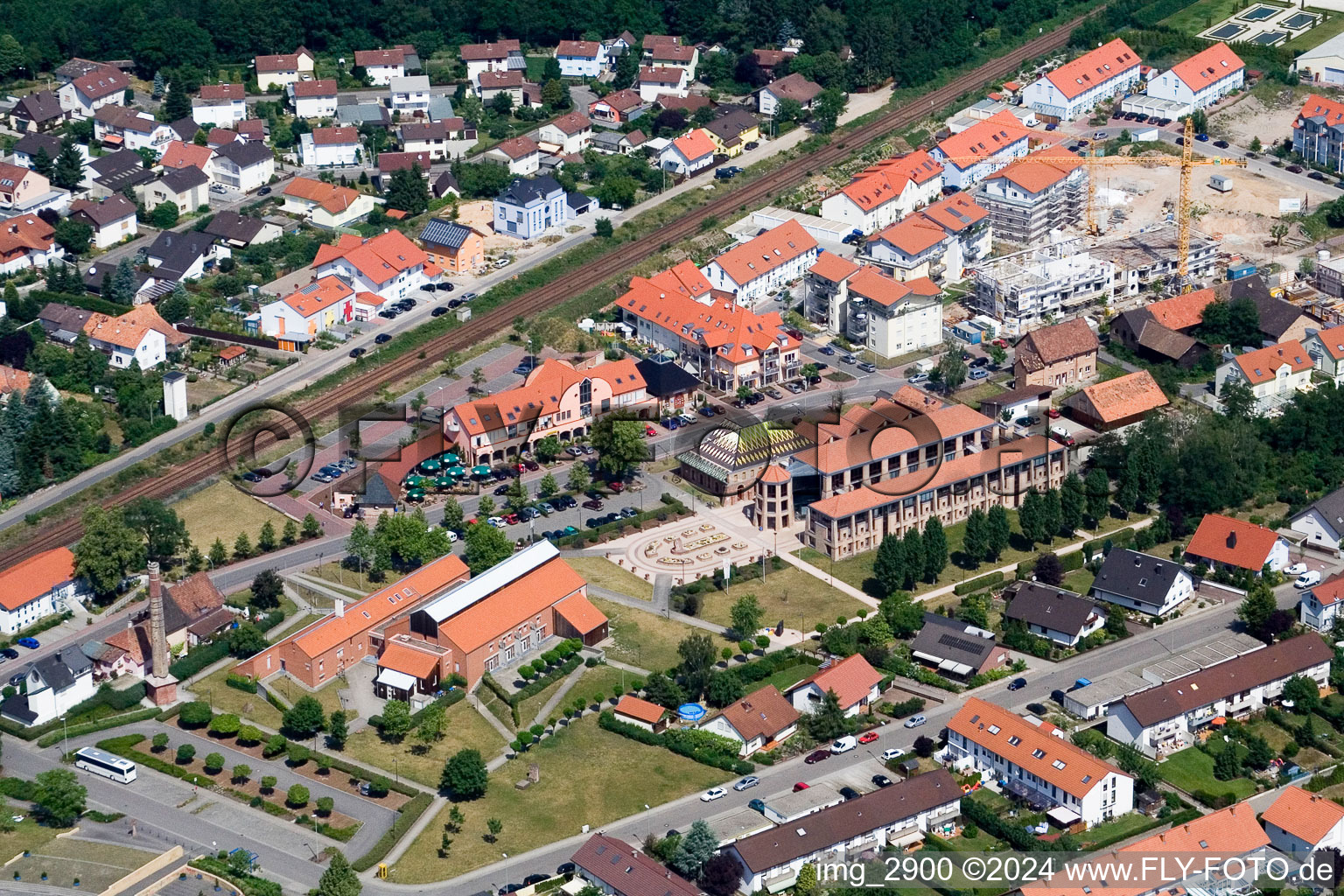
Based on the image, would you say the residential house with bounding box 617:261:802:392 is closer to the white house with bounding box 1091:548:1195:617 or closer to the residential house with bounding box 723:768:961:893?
the white house with bounding box 1091:548:1195:617

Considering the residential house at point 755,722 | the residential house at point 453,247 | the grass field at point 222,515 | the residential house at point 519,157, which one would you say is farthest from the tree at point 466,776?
the residential house at point 519,157

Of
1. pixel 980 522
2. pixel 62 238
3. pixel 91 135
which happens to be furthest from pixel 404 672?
pixel 91 135

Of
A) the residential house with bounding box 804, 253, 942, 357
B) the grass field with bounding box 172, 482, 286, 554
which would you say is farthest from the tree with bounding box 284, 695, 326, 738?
the residential house with bounding box 804, 253, 942, 357

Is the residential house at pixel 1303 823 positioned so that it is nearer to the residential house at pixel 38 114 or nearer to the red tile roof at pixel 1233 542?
the red tile roof at pixel 1233 542

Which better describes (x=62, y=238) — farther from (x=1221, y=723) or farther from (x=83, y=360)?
(x=1221, y=723)

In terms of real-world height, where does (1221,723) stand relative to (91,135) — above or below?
below

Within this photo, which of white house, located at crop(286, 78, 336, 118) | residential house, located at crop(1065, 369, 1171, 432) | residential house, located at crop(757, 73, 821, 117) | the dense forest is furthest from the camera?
the dense forest

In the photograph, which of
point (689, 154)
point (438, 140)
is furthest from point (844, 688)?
point (438, 140)
